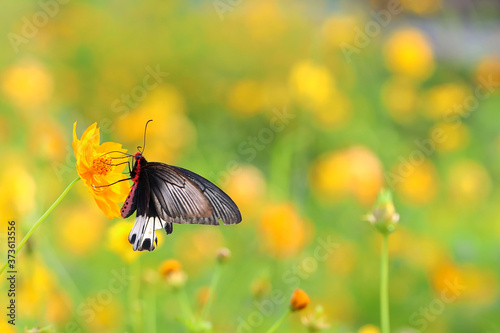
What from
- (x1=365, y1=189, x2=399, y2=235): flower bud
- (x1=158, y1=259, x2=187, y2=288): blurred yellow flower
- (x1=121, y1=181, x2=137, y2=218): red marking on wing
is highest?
(x1=121, y1=181, x2=137, y2=218): red marking on wing

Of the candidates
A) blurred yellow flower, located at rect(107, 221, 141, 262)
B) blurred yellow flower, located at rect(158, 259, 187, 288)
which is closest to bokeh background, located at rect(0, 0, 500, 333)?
blurred yellow flower, located at rect(107, 221, 141, 262)

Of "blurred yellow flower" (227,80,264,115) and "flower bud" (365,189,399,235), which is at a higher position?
"blurred yellow flower" (227,80,264,115)

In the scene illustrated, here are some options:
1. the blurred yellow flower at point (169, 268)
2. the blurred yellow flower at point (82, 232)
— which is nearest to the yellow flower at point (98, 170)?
the blurred yellow flower at point (169, 268)

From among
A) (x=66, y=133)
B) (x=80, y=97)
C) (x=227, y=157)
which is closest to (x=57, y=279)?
(x=66, y=133)

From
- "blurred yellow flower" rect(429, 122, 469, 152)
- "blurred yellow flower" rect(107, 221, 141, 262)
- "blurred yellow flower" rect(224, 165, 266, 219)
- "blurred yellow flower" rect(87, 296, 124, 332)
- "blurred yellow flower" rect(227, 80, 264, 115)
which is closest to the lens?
"blurred yellow flower" rect(107, 221, 141, 262)

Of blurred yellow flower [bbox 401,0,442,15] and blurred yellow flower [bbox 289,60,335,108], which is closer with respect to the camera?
blurred yellow flower [bbox 289,60,335,108]

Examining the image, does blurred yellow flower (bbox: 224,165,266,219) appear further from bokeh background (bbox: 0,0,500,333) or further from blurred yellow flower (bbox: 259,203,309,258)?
blurred yellow flower (bbox: 259,203,309,258)
